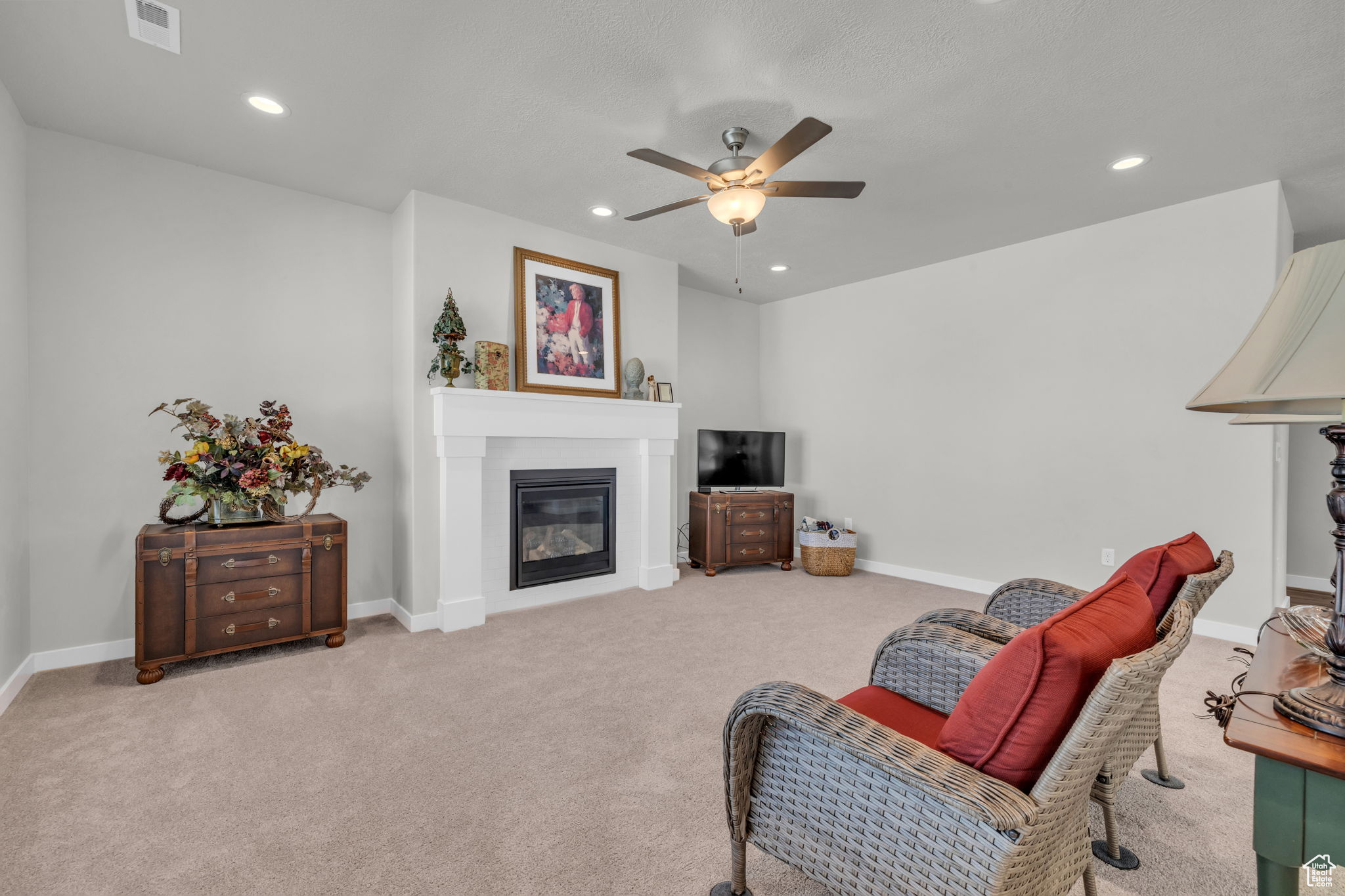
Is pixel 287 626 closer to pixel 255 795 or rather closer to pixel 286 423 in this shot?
pixel 286 423

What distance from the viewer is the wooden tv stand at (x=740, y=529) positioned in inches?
206

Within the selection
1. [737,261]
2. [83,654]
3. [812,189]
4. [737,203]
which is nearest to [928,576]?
[737,261]

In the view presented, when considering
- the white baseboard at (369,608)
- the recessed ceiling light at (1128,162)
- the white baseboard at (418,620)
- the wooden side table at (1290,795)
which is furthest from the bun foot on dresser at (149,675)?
the recessed ceiling light at (1128,162)

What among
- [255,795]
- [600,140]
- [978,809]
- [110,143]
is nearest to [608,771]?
[255,795]

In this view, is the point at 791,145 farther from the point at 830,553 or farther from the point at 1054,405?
the point at 830,553

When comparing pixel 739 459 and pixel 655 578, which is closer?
pixel 655 578

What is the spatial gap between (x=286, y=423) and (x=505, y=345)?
1.30 m

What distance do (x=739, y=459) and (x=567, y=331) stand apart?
2135 mm

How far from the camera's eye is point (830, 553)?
512 centimetres

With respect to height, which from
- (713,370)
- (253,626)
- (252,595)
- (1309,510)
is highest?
(713,370)

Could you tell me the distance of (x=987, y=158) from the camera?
124 inches

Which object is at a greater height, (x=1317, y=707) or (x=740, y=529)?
(x=1317, y=707)

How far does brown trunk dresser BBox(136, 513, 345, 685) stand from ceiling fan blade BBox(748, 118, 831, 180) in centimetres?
284

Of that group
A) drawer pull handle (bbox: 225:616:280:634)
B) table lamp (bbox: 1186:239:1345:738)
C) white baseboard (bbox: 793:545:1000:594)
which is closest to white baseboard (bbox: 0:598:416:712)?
drawer pull handle (bbox: 225:616:280:634)
